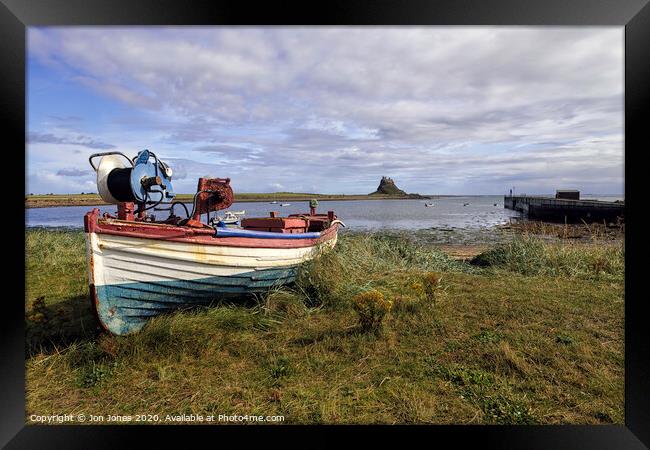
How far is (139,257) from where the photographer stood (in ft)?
14.5

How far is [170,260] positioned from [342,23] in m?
3.66

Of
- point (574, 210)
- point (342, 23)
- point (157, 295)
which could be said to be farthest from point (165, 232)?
point (574, 210)

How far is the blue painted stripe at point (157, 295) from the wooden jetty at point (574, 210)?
21.4m

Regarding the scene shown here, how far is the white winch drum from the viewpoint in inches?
175

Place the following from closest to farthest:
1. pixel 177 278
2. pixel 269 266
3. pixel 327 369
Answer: pixel 327 369, pixel 177 278, pixel 269 266

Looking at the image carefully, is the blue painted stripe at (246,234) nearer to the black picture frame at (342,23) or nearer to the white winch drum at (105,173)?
the white winch drum at (105,173)

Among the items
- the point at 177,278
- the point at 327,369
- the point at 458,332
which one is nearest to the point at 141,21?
the point at 177,278

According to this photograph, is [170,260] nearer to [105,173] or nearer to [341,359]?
[105,173]

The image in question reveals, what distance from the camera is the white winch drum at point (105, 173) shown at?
4.44 m

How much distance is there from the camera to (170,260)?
464cm

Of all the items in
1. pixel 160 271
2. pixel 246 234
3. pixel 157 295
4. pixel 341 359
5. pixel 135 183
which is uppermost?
pixel 135 183

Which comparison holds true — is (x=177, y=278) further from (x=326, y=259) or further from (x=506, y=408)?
(x=506, y=408)

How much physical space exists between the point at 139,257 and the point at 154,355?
1281 millimetres

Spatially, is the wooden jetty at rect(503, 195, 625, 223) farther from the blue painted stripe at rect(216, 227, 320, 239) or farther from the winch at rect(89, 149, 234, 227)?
the winch at rect(89, 149, 234, 227)
